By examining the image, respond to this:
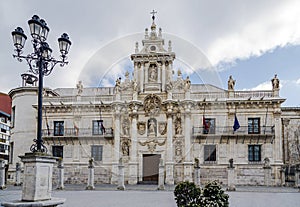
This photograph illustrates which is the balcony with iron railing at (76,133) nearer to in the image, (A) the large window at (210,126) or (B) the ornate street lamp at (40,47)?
(A) the large window at (210,126)

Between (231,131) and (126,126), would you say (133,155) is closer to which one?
(126,126)

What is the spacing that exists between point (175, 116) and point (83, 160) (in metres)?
9.93

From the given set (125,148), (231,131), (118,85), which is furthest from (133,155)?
(231,131)

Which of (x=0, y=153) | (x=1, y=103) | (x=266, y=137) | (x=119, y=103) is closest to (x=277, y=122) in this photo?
(x=266, y=137)

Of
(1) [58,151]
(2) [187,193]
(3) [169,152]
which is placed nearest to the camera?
(2) [187,193]

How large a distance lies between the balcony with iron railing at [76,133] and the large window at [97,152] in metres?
1.17

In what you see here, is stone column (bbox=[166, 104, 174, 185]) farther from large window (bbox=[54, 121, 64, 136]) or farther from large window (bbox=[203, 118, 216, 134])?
large window (bbox=[54, 121, 64, 136])

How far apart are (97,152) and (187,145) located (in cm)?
881

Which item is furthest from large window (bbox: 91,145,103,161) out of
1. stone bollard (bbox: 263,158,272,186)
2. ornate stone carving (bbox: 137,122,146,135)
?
stone bollard (bbox: 263,158,272,186)

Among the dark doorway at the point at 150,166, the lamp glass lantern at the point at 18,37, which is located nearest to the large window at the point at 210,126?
the dark doorway at the point at 150,166

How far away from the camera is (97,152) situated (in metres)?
32.4

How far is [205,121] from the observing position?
3098cm

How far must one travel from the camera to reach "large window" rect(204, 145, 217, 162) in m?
30.6

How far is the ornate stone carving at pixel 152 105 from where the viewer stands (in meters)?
31.7
